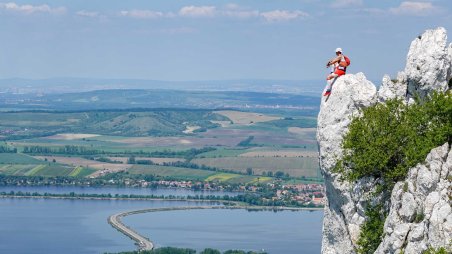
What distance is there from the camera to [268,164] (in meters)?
122

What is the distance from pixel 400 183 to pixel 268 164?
356ft

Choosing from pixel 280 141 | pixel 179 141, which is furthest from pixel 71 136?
pixel 280 141

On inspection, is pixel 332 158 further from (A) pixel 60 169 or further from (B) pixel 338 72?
(A) pixel 60 169

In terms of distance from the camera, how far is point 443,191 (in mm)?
12461

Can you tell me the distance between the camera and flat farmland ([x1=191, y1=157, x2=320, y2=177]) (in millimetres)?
117562

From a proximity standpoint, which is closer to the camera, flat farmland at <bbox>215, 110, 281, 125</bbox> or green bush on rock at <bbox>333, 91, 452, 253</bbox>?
green bush on rock at <bbox>333, 91, 452, 253</bbox>

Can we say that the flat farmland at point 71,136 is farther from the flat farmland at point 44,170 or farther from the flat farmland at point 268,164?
the flat farmland at point 268,164

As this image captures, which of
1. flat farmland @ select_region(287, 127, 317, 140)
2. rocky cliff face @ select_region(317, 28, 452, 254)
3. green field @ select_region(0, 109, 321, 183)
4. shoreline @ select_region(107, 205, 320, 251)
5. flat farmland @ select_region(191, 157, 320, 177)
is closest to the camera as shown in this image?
rocky cliff face @ select_region(317, 28, 452, 254)

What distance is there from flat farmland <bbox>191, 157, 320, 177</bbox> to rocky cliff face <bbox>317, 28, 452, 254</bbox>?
99.3m

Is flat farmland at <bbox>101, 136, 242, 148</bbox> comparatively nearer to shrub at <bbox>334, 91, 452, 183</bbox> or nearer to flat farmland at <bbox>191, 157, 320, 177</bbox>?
flat farmland at <bbox>191, 157, 320, 177</bbox>

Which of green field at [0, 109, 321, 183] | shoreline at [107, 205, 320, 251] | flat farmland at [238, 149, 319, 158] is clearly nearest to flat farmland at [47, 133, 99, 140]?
green field at [0, 109, 321, 183]

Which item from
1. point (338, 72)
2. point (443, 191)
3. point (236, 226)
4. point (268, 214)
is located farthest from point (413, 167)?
point (268, 214)

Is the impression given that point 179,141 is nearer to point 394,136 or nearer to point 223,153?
point 223,153

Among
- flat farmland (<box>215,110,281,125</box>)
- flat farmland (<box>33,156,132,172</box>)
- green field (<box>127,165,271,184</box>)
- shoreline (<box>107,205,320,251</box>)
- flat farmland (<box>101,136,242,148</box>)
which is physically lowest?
shoreline (<box>107,205,320,251</box>)
